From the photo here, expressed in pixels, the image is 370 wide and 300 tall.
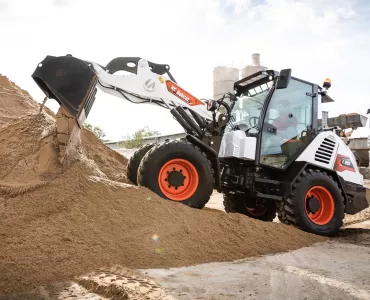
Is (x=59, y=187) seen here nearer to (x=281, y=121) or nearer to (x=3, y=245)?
(x=3, y=245)

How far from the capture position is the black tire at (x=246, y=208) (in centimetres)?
665

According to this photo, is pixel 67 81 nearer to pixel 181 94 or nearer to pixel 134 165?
pixel 134 165

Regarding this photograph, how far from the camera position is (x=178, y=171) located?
185 inches

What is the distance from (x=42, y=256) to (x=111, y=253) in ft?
2.03

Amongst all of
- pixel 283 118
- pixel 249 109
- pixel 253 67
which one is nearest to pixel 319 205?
pixel 283 118

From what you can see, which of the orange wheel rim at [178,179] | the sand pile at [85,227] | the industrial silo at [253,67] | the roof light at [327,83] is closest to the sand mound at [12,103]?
the sand pile at [85,227]

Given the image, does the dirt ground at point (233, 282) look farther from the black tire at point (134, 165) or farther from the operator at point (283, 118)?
the operator at point (283, 118)

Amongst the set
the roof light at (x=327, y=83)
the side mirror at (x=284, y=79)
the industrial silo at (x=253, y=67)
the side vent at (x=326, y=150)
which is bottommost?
the side vent at (x=326, y=150)

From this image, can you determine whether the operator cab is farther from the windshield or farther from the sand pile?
the sand pile

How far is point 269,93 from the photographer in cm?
569

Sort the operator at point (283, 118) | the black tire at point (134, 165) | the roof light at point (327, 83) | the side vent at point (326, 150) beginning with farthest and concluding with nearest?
the roof light at point (327, 83), the side vent at point (326, 150), the operator at point (283, 118), the black tire at point (134, 165)

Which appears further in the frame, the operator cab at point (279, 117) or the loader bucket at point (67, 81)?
the operator cab at point (279, 117)

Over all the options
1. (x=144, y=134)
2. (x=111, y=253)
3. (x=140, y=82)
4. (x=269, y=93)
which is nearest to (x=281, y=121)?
(x=269, y=93)

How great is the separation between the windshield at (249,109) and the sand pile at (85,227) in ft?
5.77
